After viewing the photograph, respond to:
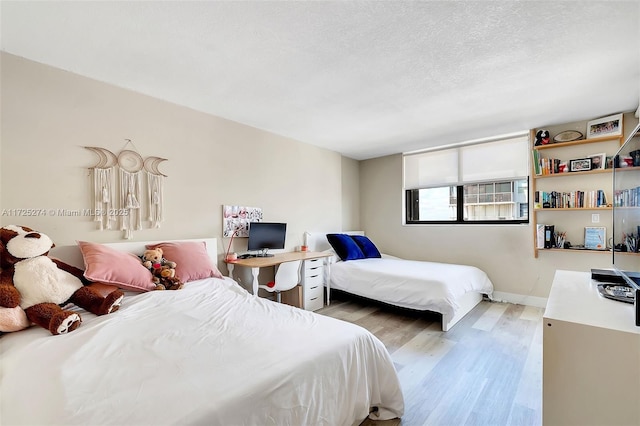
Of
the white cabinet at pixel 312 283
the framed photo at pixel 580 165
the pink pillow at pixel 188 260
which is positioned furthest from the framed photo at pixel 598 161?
the pink pillow at pixel 188 260

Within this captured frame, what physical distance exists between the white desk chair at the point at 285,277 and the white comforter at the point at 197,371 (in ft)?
4.15

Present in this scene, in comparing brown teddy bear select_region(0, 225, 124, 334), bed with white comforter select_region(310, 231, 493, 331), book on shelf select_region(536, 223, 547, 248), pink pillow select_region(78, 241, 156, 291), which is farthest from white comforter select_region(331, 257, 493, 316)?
brown teddy bear select_region(0, 225, 124, 334)

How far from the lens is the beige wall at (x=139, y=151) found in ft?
6.73

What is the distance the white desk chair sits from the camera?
3141 millimetres

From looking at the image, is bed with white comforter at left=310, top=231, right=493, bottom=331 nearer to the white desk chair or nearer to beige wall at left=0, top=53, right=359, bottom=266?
the white desk chair

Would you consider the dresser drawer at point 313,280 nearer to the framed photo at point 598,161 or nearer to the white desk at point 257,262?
the white desk at point 257,262

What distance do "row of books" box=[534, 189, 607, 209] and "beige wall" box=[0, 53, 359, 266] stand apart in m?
3.04

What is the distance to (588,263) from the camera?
330cm

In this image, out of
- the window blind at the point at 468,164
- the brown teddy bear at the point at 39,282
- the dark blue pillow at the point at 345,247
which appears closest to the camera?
the brown teddy bear at the point at 39,282

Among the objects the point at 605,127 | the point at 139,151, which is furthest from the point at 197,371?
the point at 605,127

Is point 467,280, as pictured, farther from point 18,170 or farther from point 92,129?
point 18,170

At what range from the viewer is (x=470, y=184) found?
13.9ft

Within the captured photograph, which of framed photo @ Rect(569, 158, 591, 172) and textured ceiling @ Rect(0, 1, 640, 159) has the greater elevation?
textured ceiling @ Rect(0, 1, 640, 159)

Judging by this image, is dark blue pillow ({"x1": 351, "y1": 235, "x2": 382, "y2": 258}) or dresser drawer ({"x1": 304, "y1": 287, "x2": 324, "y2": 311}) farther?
dark blue pillow ({"x1": 351, "y1": 235, "x2": 382, "y2": 258})
